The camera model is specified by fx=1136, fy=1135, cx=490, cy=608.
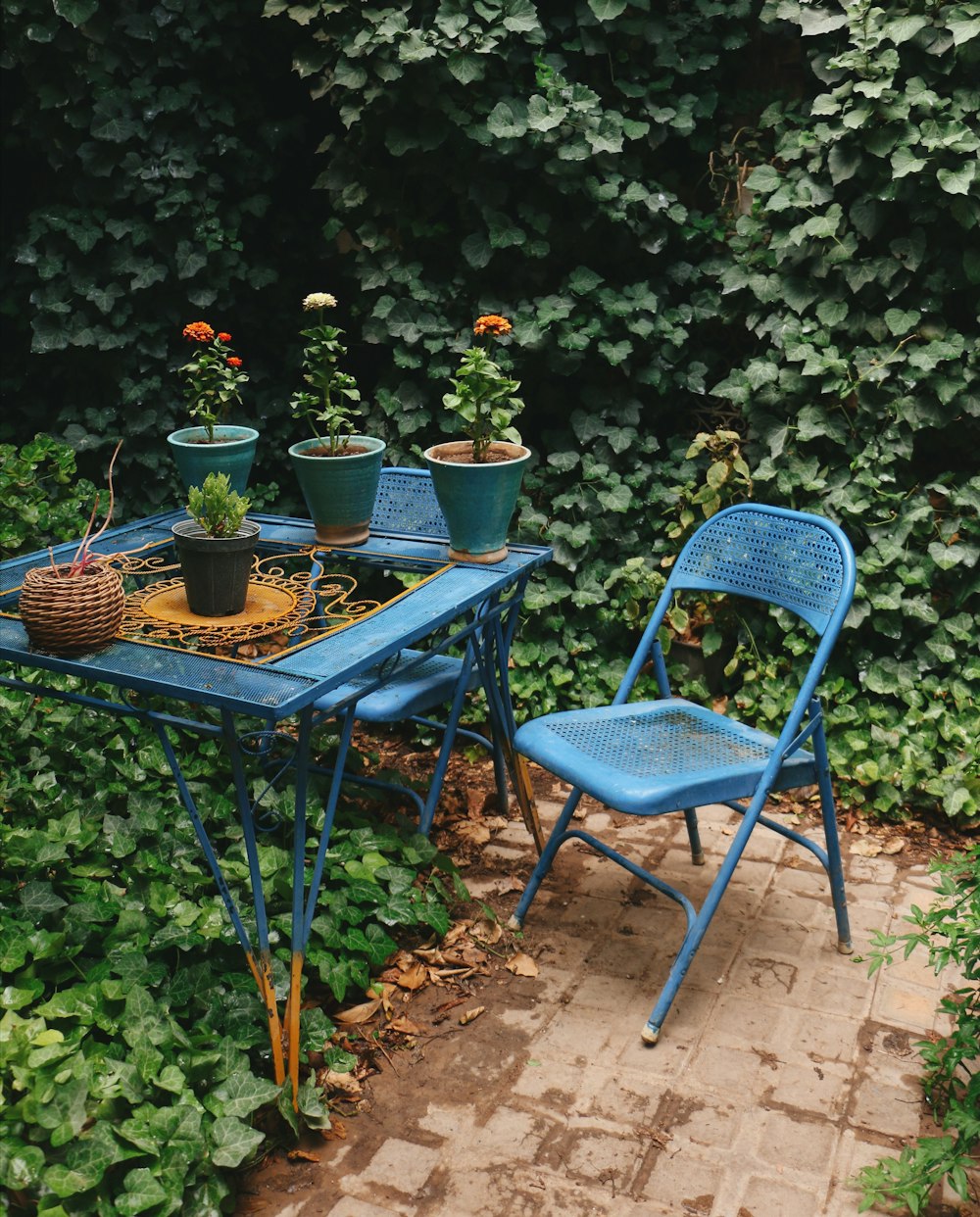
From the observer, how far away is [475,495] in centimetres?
290

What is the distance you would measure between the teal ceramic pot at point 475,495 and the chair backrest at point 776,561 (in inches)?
21.8

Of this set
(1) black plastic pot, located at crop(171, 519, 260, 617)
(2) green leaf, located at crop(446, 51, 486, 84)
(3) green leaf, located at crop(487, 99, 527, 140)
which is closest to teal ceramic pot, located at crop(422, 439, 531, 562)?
(1) black plastic pot, located at crop(171, 519, 260, 617)

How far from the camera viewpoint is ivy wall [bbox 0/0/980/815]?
3.66 metres

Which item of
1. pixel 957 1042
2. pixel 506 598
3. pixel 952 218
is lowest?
pixel 957 1042

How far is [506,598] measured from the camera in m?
3.26

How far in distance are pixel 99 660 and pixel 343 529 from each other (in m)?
0.95

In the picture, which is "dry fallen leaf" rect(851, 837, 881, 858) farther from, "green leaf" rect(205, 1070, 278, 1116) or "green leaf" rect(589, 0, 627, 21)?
"green leaf" rect(589, 0, 627, 21)

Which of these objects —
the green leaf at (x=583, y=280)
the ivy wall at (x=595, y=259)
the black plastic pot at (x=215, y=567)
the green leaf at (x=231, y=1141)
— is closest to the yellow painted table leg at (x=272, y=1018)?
the green leaf at (x=231, y=1141)

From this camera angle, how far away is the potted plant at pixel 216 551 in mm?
2375

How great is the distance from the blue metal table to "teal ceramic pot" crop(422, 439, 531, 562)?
0.06m

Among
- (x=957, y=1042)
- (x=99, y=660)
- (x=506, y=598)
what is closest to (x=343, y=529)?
(x=506, y=598)

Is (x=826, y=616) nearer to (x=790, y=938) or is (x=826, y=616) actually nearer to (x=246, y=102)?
(x=790, y=938)

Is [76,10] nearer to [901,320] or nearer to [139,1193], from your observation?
[901,320]

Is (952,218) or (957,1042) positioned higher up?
(952,218)
